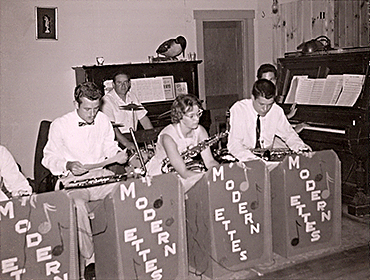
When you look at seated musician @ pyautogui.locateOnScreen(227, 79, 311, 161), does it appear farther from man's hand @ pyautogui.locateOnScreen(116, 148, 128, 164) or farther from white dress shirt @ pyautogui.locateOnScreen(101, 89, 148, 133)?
white dress shirt @ pyautogui.locateOnScreen(101, 89, 148, 133)

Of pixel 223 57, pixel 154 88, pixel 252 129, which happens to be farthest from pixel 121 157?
pixel 223 57

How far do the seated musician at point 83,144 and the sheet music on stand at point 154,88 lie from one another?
219cm

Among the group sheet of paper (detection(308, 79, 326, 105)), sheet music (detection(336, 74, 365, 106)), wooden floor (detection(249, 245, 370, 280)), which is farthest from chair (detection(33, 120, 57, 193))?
sheet music (detection(336, 74, 365, 106))

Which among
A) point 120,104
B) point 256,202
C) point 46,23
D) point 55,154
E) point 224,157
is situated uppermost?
point 46,23

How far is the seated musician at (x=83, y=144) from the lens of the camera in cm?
317

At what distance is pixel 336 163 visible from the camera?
10.8 ft

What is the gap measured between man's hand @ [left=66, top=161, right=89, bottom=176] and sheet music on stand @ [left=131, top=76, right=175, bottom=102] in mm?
2593

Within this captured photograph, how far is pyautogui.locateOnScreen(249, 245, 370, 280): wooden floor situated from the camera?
3025 mm

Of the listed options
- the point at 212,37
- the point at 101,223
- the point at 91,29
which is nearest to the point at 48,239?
the point at 101,223

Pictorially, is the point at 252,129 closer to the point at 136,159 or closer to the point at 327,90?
the point at 136,159

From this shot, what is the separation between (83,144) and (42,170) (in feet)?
3.62

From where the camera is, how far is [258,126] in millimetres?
3875

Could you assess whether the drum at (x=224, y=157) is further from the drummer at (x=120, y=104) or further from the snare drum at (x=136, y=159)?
the drummer at (x=120, y=104)

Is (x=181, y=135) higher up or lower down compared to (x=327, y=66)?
lower down
